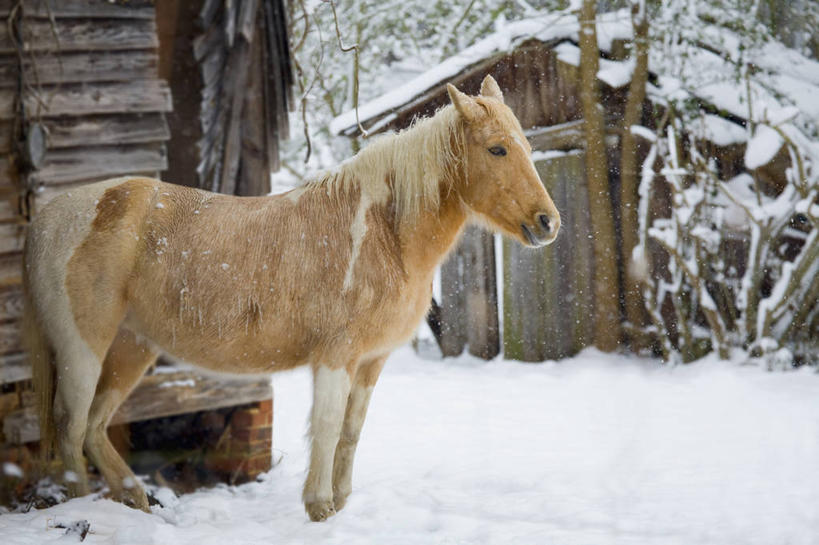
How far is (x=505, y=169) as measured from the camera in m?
2.43

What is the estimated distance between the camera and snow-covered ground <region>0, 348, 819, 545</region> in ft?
8.26

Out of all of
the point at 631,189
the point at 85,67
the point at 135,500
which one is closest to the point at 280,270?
the point at 135,500

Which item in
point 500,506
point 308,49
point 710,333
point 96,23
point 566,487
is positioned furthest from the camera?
point 308,49

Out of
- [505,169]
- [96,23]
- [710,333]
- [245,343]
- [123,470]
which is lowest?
[710,333]

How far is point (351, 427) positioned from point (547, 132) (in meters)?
2.70

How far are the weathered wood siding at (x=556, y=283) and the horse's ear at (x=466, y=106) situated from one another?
2340 millimetres

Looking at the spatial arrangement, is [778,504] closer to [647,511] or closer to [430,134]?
[647,511]

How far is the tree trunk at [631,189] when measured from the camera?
191 inches

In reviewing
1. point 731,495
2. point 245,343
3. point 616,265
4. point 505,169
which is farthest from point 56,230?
point 616,265

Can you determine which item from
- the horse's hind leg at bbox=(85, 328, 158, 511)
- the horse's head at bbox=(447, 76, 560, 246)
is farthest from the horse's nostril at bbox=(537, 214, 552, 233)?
the horse's hind leg at bbox=(85, 328, 158, 511)

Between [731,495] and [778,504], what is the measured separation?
0.63 feet

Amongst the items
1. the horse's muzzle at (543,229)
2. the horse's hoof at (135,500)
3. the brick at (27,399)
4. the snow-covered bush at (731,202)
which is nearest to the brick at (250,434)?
the brick at (27,399)

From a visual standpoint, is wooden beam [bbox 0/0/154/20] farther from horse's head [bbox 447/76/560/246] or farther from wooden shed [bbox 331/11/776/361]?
horse's head [bbox 447/76/560/246]

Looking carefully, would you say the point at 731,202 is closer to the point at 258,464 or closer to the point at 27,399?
the point at 258,464
